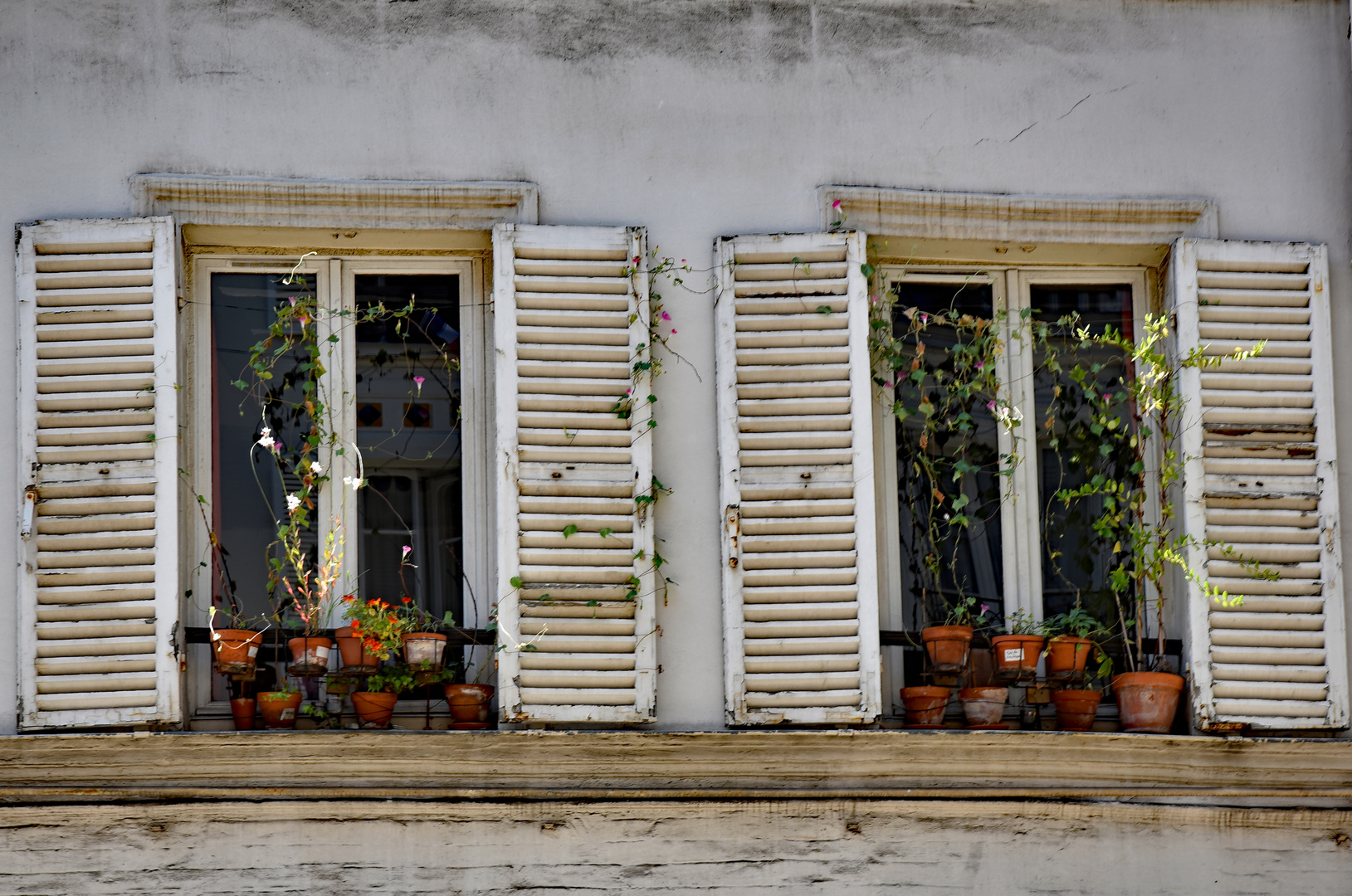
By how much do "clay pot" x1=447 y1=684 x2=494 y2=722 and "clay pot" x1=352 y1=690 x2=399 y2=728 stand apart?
0.67 ft

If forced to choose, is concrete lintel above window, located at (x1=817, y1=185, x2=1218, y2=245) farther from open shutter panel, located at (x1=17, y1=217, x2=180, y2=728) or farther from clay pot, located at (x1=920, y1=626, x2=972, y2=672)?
open shutter panel, located at (x1=17, y1=217, x2=180, y2=728)

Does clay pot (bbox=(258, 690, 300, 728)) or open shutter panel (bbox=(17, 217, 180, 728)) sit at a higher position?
open shutter panel (bbox=(17, 217, 180, 728))

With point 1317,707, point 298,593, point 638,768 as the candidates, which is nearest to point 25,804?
point 298,593

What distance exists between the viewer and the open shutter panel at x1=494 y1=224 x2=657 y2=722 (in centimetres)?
607

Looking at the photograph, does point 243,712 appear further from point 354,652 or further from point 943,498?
point 943,498

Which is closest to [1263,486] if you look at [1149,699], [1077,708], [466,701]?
[1149,699]

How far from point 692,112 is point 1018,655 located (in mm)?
2347

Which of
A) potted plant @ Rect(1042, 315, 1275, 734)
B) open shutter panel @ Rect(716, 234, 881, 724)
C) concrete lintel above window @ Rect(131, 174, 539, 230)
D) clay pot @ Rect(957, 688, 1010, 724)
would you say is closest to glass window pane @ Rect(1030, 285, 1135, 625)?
potted plant @ Rect(1042, 315, 1275, 734)

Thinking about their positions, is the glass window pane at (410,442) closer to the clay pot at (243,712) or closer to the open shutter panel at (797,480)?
the clay pot at (243,712)

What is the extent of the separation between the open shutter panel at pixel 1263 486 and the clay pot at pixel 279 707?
3220mm

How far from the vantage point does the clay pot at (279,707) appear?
19.9 feet

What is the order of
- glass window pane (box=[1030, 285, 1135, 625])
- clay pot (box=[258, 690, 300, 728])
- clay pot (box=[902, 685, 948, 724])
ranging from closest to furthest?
clay pot (box=[258, 690, 300, 728]) → clay pot (box=[902, 685, 948, 724]) → glass window pane (box=[1030, 285, 1135, 625])

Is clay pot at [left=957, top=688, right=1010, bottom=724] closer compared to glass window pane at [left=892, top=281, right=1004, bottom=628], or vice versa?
clay pot at [left=957, top=688, right=1010, bottom=724]

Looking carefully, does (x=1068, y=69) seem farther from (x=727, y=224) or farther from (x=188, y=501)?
(x=188, y=501)
